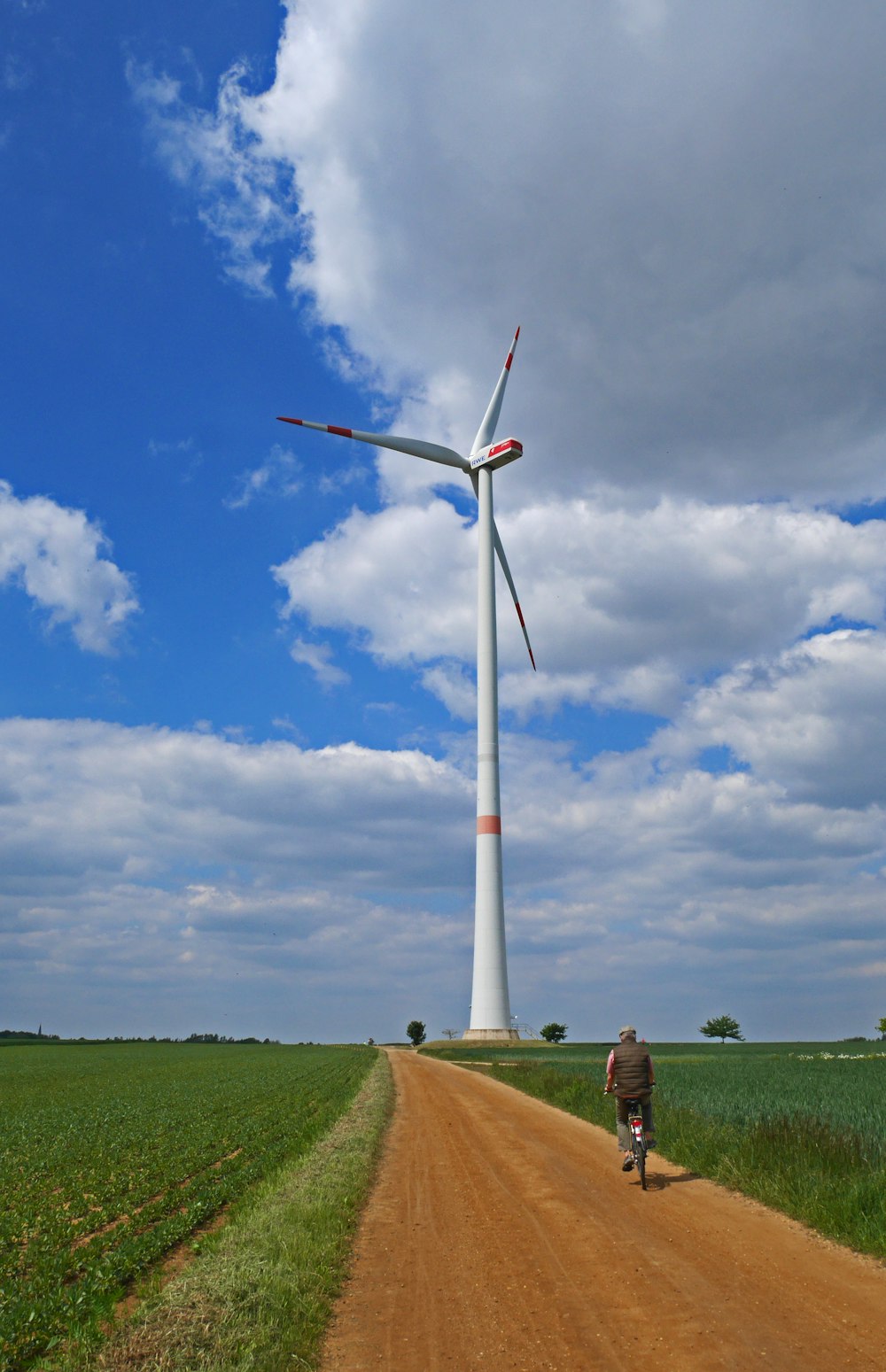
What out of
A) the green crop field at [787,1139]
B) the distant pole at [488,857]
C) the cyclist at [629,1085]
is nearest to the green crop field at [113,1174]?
the cyclist at [629,1085]

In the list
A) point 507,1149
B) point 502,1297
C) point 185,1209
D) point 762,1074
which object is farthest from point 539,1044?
point 502,1297

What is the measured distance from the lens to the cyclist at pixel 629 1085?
18609 mm

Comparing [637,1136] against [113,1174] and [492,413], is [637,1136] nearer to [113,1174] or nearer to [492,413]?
[113,1174]

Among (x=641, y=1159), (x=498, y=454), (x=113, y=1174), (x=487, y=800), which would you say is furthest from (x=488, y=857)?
(x=641, y=1159)

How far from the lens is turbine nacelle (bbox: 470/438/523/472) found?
89.7 m

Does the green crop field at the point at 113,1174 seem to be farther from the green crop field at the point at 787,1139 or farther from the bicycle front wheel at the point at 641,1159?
the green crop field at the point at 787,1139

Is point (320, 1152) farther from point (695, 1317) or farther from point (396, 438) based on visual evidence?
point (396, 438)

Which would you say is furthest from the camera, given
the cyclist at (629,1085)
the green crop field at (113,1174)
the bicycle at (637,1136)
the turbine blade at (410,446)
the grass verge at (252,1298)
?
the turbine blade at (410,446)

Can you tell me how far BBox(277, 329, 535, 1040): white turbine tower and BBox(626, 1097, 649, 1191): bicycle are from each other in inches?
2531

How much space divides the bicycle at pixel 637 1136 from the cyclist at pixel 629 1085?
0.24 feet

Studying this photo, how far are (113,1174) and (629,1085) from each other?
12.6 m

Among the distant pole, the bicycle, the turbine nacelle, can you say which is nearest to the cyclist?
the bicycle

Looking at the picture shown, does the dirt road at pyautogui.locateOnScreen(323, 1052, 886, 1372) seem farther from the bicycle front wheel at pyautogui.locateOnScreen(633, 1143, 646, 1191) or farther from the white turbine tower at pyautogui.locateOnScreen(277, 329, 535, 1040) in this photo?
the white turbine tower at pyautogui.locateOnScreen(277, 329, 535, 1040)

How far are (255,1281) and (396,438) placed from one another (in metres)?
81.6
